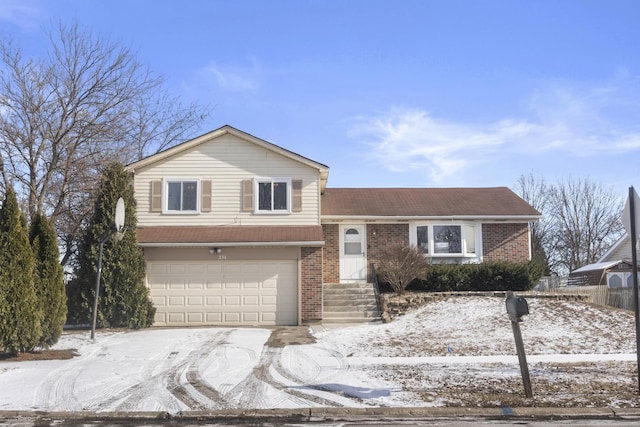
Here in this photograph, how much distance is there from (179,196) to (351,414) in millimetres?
13002

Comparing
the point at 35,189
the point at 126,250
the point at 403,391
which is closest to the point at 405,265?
the point at 126,250

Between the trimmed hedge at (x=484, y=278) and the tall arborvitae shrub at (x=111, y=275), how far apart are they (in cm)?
923

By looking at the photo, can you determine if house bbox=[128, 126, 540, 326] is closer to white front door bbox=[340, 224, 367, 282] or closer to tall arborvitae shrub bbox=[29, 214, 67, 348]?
white front door bbox=[340, 224, 367, 282]

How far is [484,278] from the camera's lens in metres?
20.0

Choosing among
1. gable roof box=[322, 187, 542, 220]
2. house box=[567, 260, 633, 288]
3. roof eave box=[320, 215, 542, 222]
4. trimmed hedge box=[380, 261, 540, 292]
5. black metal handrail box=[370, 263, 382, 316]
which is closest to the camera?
black metal handrail box=[370, 263, 382, 316]

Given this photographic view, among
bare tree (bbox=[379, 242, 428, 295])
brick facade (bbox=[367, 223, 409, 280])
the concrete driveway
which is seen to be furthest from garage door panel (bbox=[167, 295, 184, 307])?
brick facade (bbox=[367, 223, 409, 280])

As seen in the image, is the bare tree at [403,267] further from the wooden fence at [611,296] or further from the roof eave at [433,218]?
the wooden fence at [611,296]

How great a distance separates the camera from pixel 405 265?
19172 millimetres

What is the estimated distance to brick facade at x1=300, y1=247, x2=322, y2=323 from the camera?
18594 millimetres

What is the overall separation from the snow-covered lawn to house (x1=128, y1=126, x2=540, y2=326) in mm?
1880

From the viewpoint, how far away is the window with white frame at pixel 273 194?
19781 millimetres

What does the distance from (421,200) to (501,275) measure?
507cm

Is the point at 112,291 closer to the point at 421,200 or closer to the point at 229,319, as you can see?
the point at 229,319

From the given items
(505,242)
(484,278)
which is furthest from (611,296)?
(484,278)
